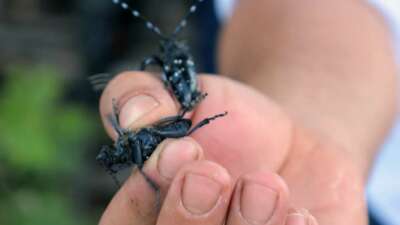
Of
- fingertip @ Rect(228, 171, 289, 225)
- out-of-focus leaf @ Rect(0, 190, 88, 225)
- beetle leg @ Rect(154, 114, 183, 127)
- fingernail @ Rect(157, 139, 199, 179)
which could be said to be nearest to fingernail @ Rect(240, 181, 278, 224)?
fingertip @ Rect(228, 171, 289, 225)

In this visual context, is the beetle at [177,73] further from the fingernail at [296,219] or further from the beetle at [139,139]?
the fingernail at [296,219]

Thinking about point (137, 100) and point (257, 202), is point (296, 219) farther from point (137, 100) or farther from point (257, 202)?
point (137, 100)

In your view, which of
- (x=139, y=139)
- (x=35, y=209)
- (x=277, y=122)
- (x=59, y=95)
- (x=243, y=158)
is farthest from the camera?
(x=59, y=95)

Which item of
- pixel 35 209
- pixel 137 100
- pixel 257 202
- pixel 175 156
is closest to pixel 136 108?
pixel 137 100

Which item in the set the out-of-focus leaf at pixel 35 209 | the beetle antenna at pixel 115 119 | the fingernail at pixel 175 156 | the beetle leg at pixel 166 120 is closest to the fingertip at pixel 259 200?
the fingernail at pixel 175 156

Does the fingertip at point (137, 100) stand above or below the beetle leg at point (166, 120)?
above

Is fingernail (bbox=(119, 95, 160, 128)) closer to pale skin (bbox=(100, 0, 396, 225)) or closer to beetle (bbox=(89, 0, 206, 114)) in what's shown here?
pale skin (bbox=(100, 0, 396, 225))

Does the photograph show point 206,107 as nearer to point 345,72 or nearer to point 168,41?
point 168,41

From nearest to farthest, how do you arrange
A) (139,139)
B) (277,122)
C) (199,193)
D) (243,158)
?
(199,193), (139,139), (243,158), (277,122)
